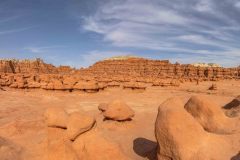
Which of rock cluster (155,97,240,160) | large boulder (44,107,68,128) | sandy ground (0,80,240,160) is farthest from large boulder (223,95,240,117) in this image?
large boulder (44,107,68,128)

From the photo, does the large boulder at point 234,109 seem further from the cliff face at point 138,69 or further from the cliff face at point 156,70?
the cliff face at point 156,70

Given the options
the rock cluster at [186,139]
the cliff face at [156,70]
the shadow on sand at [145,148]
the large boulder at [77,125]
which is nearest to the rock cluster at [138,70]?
the cliff face at [156,70]

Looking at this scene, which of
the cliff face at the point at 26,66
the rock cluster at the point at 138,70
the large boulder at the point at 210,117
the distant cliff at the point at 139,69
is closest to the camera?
the large boulder at the point at 210,117

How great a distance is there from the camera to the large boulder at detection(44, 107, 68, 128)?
8.05 metres

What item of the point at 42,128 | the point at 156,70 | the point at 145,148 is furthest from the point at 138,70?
the point at 145,148

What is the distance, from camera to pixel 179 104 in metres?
7.99

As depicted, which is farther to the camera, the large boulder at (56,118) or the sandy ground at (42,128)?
the sandy ground at (42,128)

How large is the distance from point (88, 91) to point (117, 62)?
52.1 metres

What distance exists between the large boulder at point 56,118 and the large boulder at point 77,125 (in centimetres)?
15

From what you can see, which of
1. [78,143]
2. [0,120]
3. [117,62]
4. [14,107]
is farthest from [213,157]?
[117,62]

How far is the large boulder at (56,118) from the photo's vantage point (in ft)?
26.4

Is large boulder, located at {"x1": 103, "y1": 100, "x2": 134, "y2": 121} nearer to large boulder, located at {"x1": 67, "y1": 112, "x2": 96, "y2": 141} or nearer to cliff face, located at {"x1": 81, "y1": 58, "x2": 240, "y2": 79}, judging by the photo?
large boulder, located at {"x1": 67, "y1": 112, "x2": 96, "y2": 141}

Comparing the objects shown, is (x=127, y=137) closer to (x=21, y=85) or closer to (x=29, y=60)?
(x=21, y=85)

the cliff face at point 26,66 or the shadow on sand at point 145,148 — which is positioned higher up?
the cliff face at point 26,66
